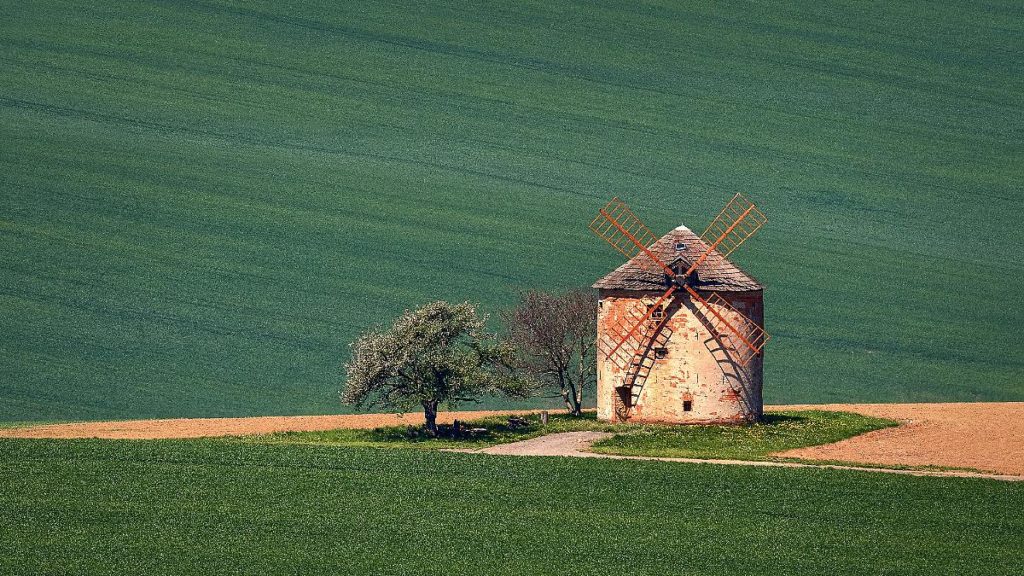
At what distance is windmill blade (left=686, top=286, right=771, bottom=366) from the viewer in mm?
53156

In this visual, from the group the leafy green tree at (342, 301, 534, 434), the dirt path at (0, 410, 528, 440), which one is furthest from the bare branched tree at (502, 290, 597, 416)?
the leafy green tree at (342, 301, 534, 434)

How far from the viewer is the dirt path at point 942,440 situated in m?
46.6

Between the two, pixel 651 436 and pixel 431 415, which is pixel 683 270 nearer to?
pixel 651 436

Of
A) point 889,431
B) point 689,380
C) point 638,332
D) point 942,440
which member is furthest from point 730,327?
point 942,440

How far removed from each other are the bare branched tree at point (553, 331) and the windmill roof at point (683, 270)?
4.14 meters

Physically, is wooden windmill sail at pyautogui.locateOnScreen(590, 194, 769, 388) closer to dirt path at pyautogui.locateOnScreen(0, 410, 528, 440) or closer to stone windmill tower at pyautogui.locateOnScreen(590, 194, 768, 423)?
stone windmill tower at pyautogui.locateOnScreen(590, 194, 768, 423)

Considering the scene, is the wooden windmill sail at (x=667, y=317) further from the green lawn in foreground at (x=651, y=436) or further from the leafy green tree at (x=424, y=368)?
the leafy green tree at (x=424, y=368)

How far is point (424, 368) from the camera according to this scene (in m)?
51.5

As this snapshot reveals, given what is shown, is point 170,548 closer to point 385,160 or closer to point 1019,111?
point 385,160

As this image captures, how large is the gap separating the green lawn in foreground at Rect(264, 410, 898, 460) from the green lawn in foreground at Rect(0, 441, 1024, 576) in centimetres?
464

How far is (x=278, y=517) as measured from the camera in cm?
3359

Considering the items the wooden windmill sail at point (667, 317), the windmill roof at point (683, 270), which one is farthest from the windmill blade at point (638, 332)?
the windmill roof at point (683, 270)

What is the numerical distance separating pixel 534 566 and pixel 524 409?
33.6 metres

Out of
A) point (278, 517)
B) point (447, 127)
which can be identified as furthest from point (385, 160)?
point (278, 517)
